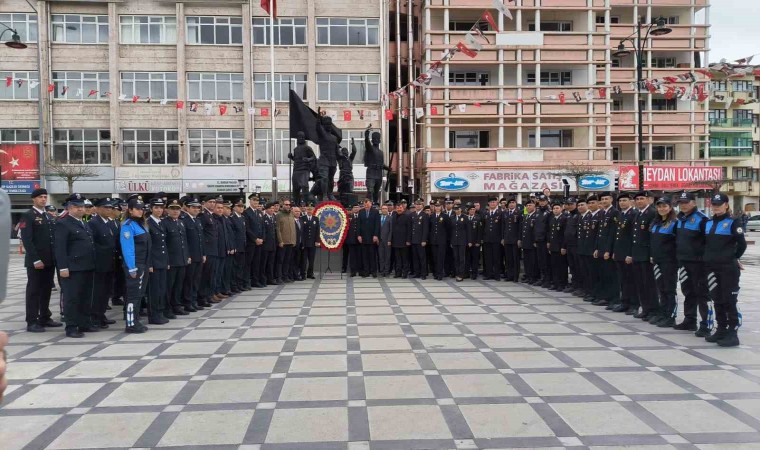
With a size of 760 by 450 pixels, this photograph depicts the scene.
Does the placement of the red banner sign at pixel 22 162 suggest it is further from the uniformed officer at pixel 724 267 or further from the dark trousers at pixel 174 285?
the uniformed officer at pixel 724 267

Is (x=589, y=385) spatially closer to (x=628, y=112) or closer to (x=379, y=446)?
(x=379, y=446)

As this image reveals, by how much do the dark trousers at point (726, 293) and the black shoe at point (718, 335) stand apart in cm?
4

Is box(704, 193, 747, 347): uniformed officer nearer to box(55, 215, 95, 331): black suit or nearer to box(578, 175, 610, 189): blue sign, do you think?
box(55, 215, 95, 331): black suit

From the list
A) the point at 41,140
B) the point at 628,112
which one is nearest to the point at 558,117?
the point at 628,112

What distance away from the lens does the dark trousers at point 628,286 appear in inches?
344

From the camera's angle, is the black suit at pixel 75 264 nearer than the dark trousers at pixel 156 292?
Yes

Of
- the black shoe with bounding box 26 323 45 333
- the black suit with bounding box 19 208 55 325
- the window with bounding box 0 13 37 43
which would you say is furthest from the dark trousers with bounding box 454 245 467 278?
the window with bounding box 0 13 37 43

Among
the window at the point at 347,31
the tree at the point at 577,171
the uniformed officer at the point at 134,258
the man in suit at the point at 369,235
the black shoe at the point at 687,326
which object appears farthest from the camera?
the window at the point at 347,31

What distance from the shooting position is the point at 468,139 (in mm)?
33531

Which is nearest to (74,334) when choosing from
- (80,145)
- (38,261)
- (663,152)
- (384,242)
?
(38,261)

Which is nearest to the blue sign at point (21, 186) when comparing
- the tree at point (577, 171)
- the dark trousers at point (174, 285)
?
the dark trousers at point (174, 285)

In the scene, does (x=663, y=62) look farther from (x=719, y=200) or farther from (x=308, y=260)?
(x=719, y=200)

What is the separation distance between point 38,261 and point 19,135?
27.4 meters

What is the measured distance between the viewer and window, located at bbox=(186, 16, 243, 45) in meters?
31.0
